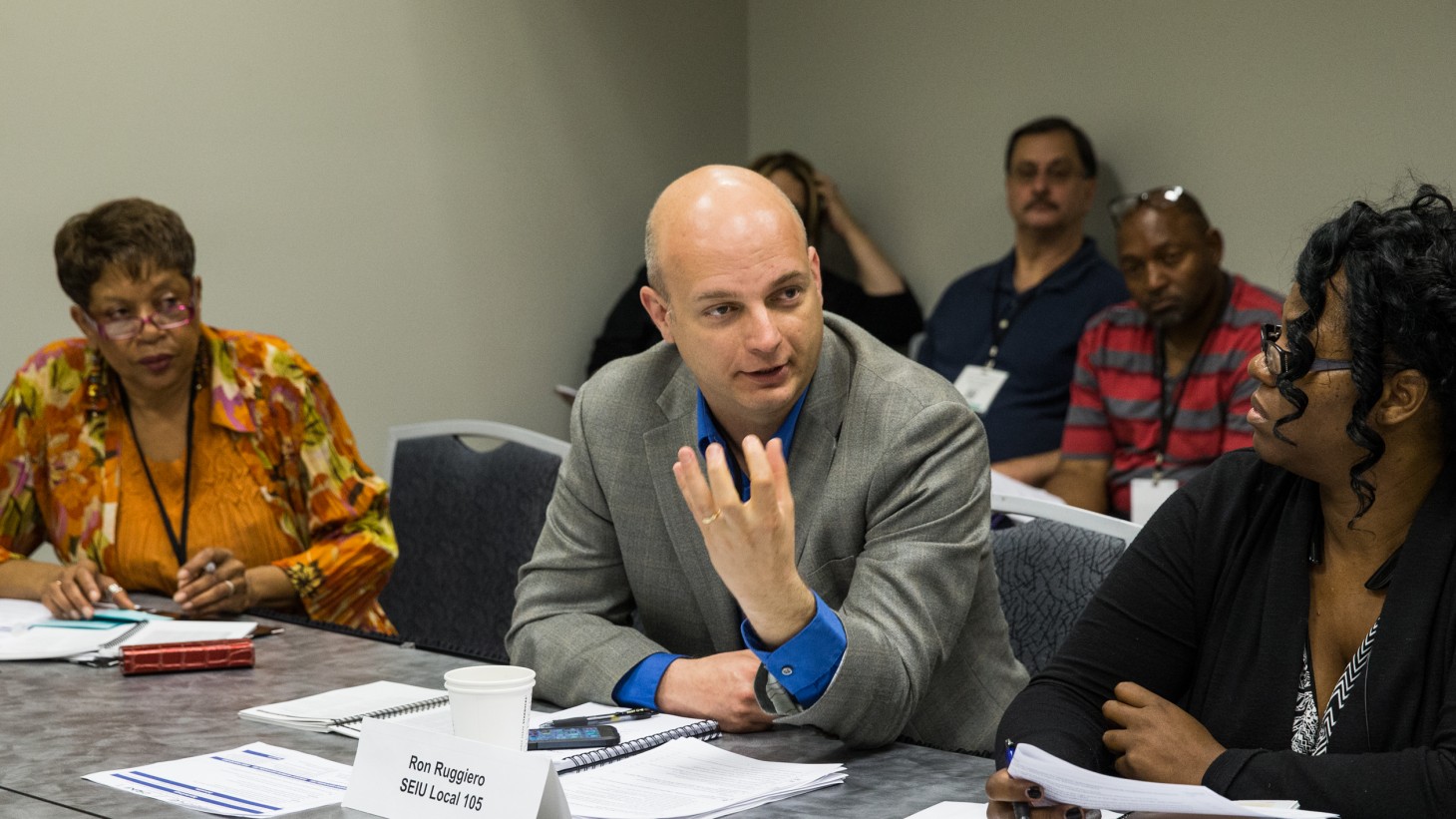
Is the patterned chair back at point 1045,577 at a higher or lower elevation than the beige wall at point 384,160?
lower

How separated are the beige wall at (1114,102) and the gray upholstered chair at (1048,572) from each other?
80.4 inches

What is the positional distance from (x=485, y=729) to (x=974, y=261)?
3992mm

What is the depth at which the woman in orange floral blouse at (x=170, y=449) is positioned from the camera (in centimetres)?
254

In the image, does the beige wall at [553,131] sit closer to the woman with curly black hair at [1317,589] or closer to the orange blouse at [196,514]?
the orange blouse at [196,514]

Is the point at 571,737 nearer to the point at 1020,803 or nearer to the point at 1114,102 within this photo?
the point at 1020,803

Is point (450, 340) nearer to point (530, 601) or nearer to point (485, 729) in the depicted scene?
point (530, 601)

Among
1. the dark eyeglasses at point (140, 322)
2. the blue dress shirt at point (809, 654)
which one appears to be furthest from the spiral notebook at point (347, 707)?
the dark eyeglasses at point (140, 322)

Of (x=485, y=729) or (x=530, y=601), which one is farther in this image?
(x=530, y=601)

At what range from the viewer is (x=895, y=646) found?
1.68m

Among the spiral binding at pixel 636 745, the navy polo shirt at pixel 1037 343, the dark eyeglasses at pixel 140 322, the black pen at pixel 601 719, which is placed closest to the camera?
the spiral binding at pixel 636 745

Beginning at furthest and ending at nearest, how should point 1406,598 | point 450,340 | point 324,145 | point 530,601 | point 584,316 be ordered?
1. point 584,316
2. point 450,340
3. point 324,145
4. point 530,601
5. point 1406,598

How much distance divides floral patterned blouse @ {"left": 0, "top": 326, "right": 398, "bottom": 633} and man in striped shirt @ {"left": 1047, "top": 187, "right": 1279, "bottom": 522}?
2.01 m

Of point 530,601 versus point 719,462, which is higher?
point 719,462

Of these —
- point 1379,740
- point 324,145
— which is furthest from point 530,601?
point 324,145
